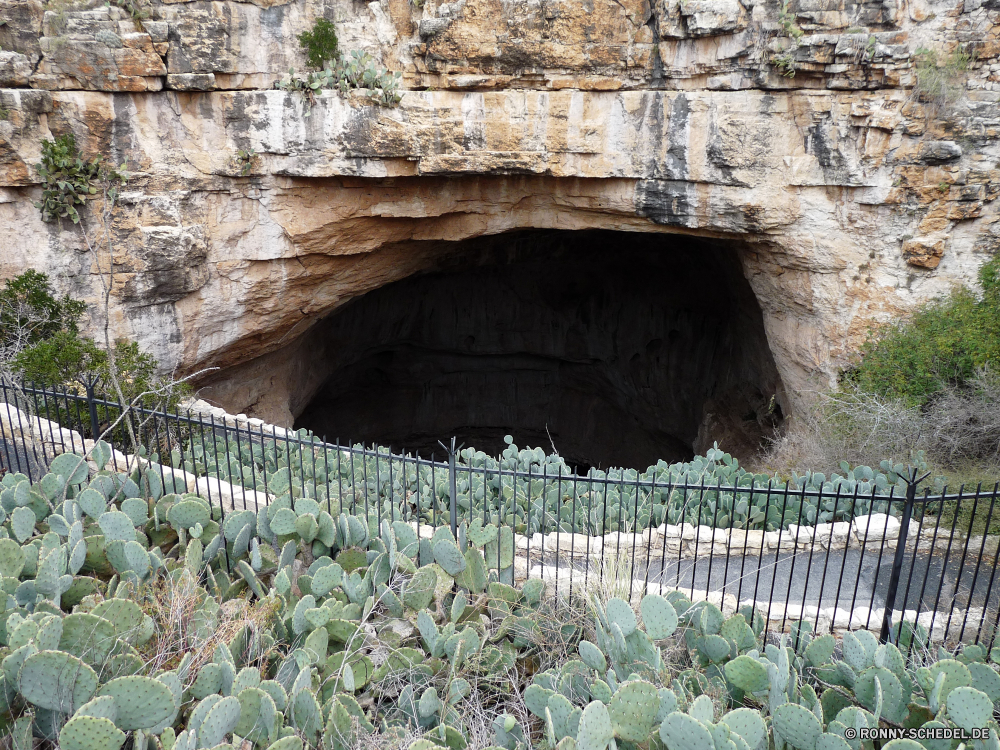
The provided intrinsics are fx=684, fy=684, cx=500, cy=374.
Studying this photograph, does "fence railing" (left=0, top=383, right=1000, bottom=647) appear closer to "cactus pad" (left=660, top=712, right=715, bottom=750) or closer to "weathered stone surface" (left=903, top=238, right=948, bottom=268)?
"cactus pad" (left=660, top=712, right=715, bottom=750)

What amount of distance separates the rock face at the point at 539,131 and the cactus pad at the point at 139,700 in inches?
352

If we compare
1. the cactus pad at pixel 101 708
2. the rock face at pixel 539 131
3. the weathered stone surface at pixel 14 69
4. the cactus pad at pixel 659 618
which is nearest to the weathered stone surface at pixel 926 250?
the rock face at pixel 539 131

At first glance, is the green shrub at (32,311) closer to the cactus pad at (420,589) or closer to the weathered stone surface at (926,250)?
the cactus pad at (420,589)

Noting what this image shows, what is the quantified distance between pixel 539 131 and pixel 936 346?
6.76 m

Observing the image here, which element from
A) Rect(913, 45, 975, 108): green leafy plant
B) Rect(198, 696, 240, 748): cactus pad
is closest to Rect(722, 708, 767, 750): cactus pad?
Rect(198, 696, 240, 748): cactus pad

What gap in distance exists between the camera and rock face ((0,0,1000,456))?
9898 mm

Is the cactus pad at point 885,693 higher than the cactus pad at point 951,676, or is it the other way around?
the cactus pad at point 951,676

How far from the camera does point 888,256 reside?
1079 centimetres

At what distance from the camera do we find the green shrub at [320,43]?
34.3 ft

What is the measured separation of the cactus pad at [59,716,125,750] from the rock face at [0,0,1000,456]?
9.21 meters

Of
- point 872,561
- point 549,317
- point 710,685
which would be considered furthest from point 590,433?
point 710,685

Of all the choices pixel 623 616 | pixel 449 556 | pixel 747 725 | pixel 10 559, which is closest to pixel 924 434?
pixel 623 616

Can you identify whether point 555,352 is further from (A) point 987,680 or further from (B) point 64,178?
(A) point 987,680

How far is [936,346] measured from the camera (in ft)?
32.9
